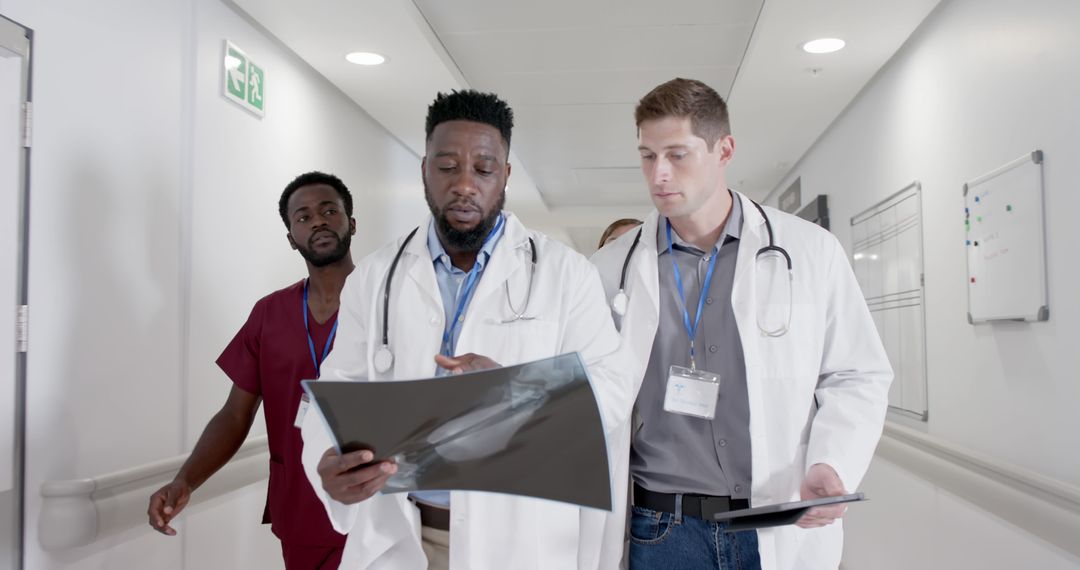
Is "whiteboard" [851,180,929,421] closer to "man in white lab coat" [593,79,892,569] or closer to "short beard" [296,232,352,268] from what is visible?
"man in white lab coat" [593,79,892,569]

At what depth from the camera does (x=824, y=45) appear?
12.5ft

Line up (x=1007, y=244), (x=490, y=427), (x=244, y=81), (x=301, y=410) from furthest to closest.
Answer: (x=244, y=81)
(x=1007, y=244)
(x=301, y=410)
(x=490, y=427)

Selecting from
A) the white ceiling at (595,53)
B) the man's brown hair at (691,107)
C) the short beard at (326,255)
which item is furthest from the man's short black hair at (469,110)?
the white ceiling at (595,53)

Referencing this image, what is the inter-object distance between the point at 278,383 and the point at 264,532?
1447mm

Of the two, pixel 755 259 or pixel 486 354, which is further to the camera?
pixel 755 259

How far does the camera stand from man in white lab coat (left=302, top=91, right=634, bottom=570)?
151cm

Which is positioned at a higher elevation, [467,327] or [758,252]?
[758,252]

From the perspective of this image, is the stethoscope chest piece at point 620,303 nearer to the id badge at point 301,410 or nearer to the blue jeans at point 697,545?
the blue jeans at point 697,545

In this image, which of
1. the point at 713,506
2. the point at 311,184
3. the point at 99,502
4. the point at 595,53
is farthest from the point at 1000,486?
the point at 595,53

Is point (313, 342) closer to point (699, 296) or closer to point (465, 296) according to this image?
point (465, 296)

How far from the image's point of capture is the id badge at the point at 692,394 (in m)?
1.71

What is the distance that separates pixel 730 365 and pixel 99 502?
1778 millimetres

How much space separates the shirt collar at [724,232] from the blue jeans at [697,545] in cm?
63

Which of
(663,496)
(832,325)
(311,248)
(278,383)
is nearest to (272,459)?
(278,383)
